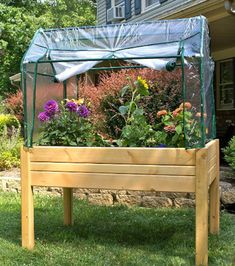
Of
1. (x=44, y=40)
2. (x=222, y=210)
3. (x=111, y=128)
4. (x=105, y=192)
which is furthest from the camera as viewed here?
(x=111, y=128)

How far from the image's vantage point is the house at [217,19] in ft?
26.3

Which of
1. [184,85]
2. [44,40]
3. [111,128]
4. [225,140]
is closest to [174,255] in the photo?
[184,85]

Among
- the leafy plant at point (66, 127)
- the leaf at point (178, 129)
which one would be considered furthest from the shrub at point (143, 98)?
the leaf at point (178, 129)

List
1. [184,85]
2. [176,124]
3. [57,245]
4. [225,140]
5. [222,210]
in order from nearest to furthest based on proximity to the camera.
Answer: [184,85] < [176,124] < [57,245] < [222,210] < [225,140]

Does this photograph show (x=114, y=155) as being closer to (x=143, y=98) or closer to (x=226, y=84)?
(x=143, y=98)

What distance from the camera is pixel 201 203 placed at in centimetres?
382

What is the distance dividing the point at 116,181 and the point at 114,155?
0.23 meters

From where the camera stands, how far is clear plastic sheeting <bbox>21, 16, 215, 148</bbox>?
4023 mm

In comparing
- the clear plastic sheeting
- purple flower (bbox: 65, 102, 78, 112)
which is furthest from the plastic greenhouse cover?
purple flower (bbox: 65, 102, 78, 112)

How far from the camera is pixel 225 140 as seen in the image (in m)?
10.8

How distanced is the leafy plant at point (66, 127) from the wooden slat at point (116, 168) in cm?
29

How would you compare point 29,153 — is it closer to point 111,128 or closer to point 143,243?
point 143,243

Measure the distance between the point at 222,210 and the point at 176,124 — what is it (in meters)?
2.19

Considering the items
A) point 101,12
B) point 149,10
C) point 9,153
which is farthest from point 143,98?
point 101,12
